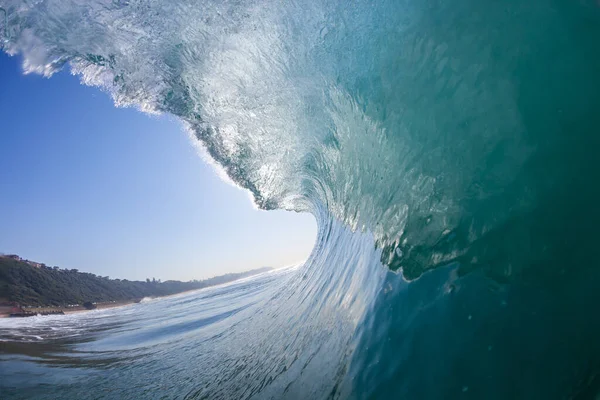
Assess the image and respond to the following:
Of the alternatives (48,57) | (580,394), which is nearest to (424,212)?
(580,394)

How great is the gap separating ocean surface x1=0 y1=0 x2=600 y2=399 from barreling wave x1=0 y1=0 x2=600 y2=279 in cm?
2

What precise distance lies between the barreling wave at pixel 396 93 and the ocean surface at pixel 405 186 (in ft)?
0.05

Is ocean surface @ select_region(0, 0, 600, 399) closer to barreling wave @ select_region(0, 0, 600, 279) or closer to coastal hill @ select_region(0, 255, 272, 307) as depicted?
barreling wave @ select_region(0, 0, 600, 279)

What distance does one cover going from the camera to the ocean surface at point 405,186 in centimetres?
149

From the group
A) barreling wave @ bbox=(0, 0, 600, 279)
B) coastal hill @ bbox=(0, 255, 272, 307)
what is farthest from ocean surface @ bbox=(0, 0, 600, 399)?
coastal hill @ bbox=(0, 255, 272, 307)

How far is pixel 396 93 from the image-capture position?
3.18 m

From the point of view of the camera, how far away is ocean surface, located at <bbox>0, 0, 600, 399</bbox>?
1489 mm

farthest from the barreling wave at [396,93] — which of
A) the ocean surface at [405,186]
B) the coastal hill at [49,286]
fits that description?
the coastal hill at [49,286]

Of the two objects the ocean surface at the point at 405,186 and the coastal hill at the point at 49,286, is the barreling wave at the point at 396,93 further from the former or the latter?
the coastal hill at the point at 49,286

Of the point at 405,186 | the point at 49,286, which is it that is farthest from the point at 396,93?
the point at 49,286

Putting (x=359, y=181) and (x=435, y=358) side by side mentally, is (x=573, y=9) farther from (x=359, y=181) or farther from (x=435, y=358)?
(x=359, y=181)

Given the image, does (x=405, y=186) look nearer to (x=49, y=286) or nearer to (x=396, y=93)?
(x=396, y=93)

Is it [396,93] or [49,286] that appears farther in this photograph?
[49,286]

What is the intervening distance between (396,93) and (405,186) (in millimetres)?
1004
